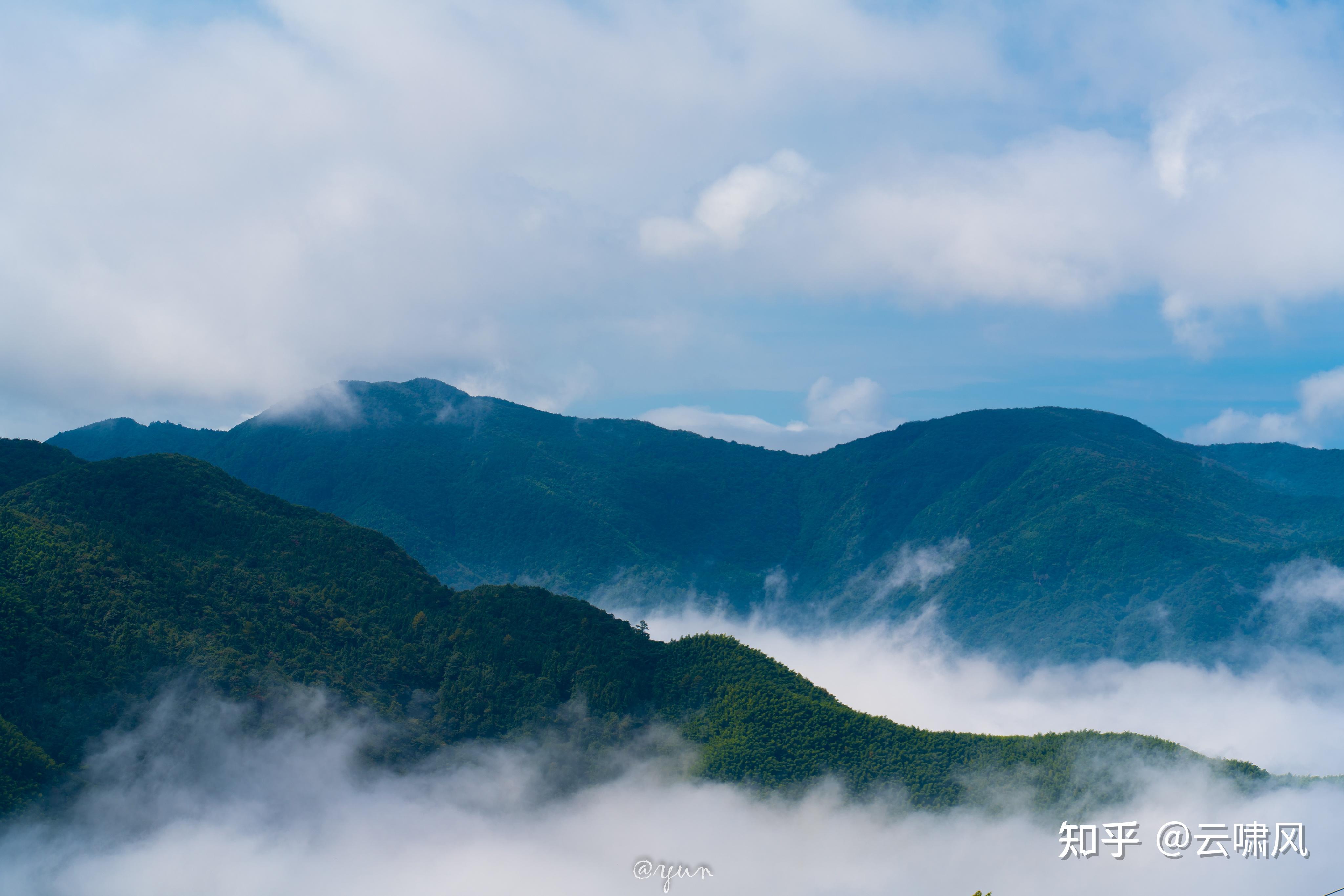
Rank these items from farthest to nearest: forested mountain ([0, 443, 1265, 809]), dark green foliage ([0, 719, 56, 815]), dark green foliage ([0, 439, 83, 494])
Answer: dark green foliage ([0, 439, 83, 494]) → forested mountain ([0, 443, 1265, 809]) → dark green foliage ([0, 719, 56, 815])

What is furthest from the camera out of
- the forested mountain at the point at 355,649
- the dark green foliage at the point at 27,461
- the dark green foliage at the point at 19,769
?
the dark green foliage at the point at 27,461

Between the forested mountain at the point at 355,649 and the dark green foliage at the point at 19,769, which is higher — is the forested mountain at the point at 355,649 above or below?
above

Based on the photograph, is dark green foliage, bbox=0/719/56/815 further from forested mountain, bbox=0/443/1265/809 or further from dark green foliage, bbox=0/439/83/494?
dark green foliage, bbox=0/439/83/494

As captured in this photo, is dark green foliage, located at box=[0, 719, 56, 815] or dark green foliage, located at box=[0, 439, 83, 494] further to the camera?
dark green foliage, located at box=[0, 439, 83, 494]

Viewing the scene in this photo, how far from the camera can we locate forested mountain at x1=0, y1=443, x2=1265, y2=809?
68.6 metres

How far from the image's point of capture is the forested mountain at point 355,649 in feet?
225

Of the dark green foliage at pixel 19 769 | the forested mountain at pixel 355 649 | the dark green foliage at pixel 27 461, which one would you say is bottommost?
the dark green foliage at pixel 19 769

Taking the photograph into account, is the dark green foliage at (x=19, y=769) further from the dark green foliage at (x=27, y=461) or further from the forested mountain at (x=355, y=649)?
the dark green foliage at (x=27, y=461)

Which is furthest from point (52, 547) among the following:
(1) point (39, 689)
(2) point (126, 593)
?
(1) point (39, 689)

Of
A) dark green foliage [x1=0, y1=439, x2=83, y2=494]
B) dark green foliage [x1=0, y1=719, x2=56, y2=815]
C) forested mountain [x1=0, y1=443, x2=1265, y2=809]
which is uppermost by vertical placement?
dark green foliage [x1=0, y1=439, x2=83, y2=494]

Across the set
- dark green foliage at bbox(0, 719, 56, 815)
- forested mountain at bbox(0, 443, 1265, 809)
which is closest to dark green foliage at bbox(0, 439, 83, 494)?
forested mountain at bbox(0, 443, 1265, 809)

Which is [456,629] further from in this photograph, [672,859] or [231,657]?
[672,859]

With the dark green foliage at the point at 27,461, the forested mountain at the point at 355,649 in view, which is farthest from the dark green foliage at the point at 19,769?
the dark green foliage at the point at 27,461

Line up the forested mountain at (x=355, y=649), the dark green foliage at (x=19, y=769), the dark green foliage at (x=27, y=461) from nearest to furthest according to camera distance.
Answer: the dark green foliage at (x=19, y=769)
the forested mountain at (x=355, y=649)
the dark green foliage at (x=27, y=461)
